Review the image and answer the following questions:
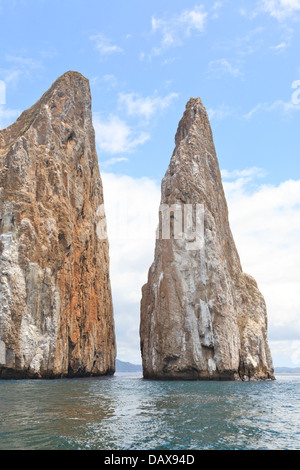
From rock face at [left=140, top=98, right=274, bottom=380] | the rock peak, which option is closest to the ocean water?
rock face at [left=140, top=98, right=274, bottom=380]

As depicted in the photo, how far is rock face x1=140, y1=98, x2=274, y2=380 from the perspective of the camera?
45.2 meters

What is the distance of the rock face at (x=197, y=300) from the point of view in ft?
148

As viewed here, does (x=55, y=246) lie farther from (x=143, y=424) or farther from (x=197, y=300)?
(x=143, y=424)

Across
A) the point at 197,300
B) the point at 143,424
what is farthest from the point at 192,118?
the point at 143,424

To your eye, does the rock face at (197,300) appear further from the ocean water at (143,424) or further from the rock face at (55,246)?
the ocean water at (143,424)

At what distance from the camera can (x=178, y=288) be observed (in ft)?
159

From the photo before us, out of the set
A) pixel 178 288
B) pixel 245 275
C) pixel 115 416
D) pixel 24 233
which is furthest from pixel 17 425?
pixel 245 275

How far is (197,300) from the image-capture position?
47719mm

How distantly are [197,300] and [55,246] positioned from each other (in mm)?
17205

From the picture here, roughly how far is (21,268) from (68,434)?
31.3m

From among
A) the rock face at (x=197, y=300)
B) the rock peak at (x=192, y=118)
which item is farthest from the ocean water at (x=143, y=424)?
the rock peak at (x=192, y=118)

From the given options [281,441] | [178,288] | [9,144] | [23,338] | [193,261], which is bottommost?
[281,441]

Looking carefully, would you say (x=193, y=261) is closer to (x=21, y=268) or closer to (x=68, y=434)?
(x=21, y=268)
